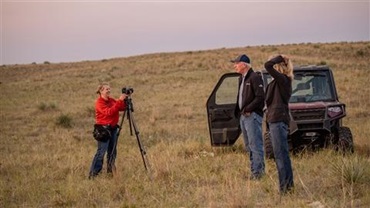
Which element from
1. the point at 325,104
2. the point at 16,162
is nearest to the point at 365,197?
the point at 325,104

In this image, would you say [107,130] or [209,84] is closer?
[107,130]

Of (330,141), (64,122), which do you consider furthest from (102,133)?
(64,122)

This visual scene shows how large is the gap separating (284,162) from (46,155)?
279 inches

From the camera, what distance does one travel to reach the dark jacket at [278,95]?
640 centimetres

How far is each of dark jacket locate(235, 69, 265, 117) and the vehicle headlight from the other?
219 centimetres

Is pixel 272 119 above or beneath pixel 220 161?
above

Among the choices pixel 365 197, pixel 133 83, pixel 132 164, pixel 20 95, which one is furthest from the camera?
pixel 133 83

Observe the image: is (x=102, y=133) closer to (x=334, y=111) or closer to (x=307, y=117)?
(x=307, y=117)

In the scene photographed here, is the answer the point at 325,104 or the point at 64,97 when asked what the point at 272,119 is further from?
the point at 64,97

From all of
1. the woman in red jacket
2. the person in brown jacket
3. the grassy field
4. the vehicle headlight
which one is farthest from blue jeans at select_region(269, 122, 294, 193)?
the vehicle headlight

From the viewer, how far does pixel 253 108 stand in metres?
7.73

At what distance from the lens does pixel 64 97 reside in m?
30.5

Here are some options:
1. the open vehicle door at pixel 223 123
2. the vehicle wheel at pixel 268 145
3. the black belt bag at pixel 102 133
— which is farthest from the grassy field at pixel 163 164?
the black belt bag at pixel 102 133

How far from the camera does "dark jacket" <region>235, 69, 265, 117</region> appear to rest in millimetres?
7707
